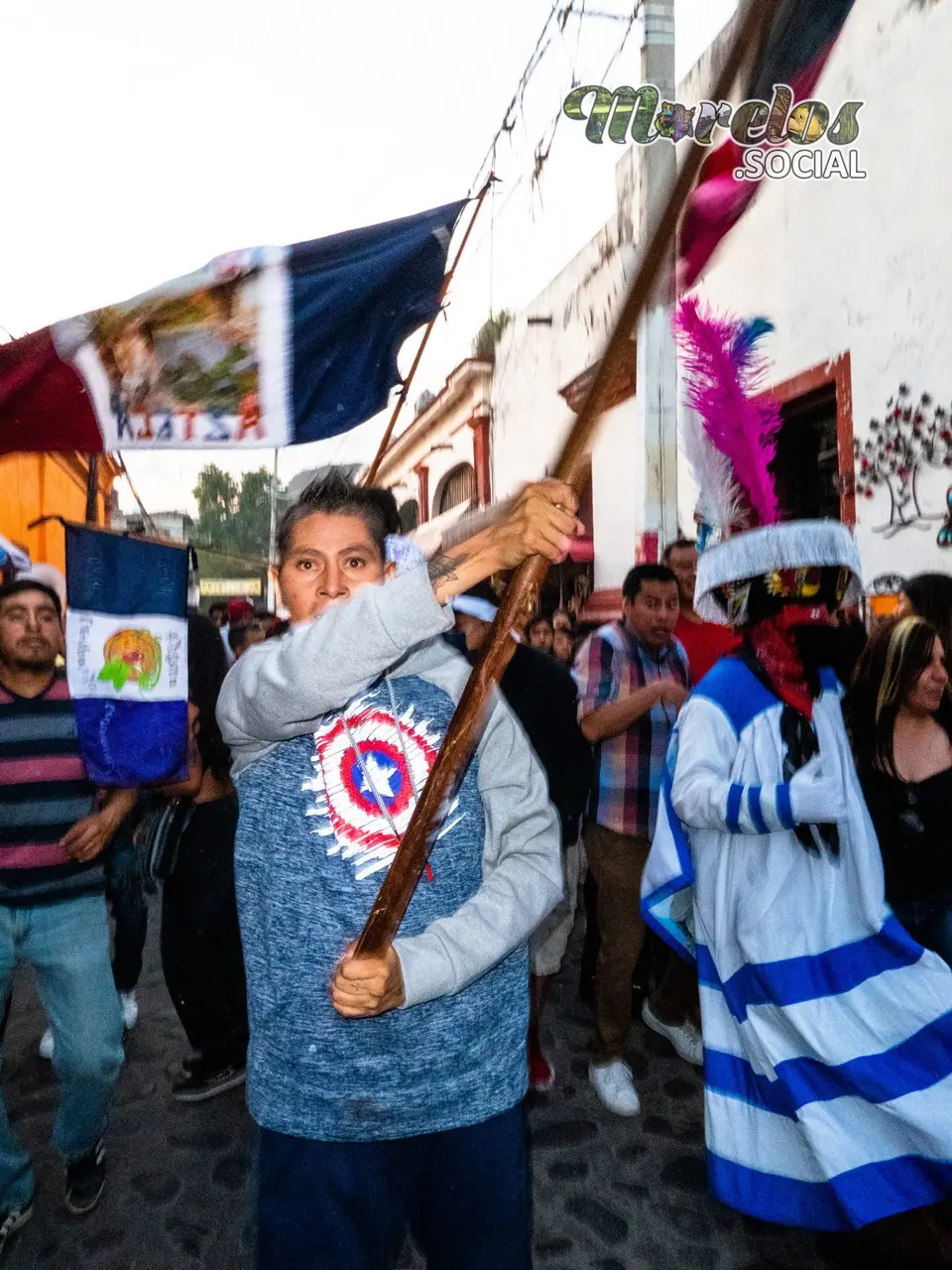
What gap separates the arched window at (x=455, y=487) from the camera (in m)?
10.8

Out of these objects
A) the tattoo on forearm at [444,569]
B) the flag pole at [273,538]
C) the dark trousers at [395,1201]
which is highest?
the flag pole at [273,538]

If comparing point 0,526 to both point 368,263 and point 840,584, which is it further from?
point 840,584

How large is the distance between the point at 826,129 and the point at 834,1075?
576 cm

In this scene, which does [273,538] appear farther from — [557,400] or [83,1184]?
[83,1184]

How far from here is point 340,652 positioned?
1439 mm

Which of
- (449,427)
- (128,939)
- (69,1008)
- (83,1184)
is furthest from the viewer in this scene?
(449,427)

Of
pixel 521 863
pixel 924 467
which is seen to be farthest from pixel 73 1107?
pixel 924 467

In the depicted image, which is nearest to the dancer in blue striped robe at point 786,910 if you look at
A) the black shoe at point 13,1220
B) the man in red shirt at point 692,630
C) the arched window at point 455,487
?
the man in red shirt at point 692,630

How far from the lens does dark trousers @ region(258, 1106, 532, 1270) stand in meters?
1.59

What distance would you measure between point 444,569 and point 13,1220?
2789mm

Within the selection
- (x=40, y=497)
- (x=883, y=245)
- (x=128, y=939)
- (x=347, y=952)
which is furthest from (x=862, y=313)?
(x=40, y=497)

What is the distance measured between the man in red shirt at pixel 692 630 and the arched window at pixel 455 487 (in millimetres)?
5674

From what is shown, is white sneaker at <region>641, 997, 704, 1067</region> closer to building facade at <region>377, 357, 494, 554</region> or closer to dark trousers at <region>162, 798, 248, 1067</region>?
dark trousers at <region>162, 798, 248, 1067</region>

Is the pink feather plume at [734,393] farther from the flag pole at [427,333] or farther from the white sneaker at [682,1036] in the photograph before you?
the white sneaker at [682,1036]
